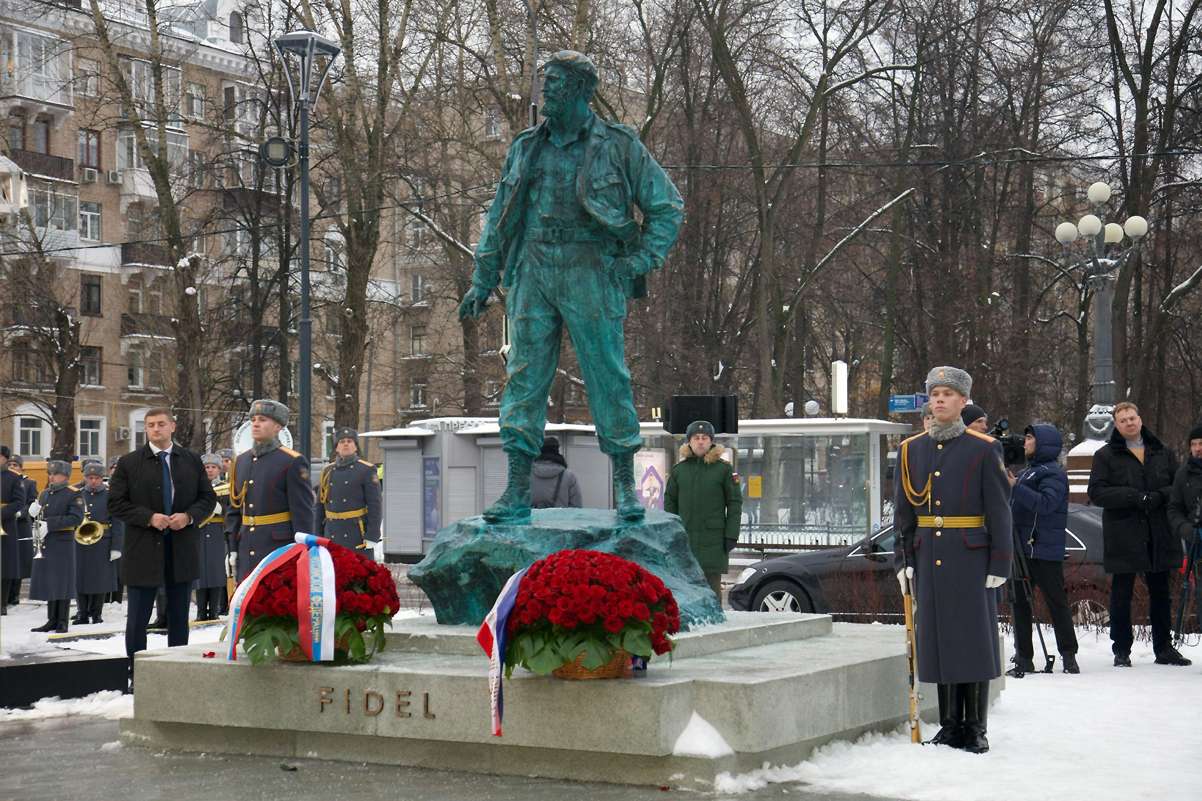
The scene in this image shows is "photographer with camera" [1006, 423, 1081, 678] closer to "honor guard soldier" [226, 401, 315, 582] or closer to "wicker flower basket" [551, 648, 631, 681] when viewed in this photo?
"honor guard soldier" [226, 401, 315, 582]

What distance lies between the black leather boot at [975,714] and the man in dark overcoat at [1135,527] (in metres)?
4.33

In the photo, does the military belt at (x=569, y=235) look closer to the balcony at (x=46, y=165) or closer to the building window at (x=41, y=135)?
the balcony at (x=46, y=165)

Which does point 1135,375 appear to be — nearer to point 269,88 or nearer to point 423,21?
point 423,21

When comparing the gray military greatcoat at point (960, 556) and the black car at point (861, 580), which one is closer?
the gray military greatcoat at point (960, 556)

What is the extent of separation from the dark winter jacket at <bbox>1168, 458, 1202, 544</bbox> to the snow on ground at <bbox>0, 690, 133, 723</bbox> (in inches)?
280

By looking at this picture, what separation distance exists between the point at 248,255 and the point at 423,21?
28.0 feet

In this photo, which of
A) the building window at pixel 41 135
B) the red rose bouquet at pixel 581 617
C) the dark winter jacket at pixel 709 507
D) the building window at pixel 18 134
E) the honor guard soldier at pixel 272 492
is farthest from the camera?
the building window at pixel 41 135

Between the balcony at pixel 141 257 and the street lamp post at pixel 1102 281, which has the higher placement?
the balcony at pixel 141 257

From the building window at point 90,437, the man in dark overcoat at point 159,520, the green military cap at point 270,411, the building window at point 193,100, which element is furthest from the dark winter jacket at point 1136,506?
the building window at point 90,437

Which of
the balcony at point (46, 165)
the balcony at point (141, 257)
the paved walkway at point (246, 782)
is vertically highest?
the balcony at point (46, 165)

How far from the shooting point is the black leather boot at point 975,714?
28.1 ft

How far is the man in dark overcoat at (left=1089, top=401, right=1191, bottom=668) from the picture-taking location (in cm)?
1273

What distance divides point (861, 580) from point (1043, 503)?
3129 millimetres

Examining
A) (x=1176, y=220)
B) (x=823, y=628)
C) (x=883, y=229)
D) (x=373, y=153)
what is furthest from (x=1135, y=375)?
(x=823, y=628)
